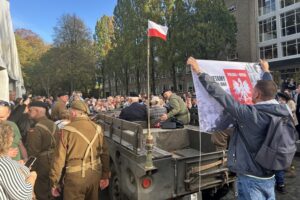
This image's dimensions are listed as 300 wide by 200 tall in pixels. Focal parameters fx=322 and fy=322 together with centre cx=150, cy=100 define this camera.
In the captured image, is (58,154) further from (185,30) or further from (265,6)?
(265,6)

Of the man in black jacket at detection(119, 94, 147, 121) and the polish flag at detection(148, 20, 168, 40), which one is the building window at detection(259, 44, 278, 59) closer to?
the man in black jacket at detection(119, 94, 147, 121)

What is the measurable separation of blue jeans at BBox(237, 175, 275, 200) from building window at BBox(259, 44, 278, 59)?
1457 inches

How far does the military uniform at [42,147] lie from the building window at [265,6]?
3807cm

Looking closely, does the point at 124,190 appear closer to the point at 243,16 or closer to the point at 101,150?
the point at 101,150

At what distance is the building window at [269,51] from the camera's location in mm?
37362

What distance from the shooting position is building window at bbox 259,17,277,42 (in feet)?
124

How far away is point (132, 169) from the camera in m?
4.14

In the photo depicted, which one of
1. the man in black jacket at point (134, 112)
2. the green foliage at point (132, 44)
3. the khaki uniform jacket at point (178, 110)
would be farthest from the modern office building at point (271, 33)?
the man in black jacket at point (134, 112)

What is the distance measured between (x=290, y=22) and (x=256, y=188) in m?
36.4

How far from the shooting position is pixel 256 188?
3.02 meters

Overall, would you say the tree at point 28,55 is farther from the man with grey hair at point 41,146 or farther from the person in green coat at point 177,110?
the man with grey hair at point 41,146

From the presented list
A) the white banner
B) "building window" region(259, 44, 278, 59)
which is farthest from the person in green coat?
"building window" region(259, 44, 278, 59)

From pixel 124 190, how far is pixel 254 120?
89.8 inches

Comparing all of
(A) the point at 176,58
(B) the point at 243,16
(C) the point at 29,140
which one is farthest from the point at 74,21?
(C) the point at 29,140
